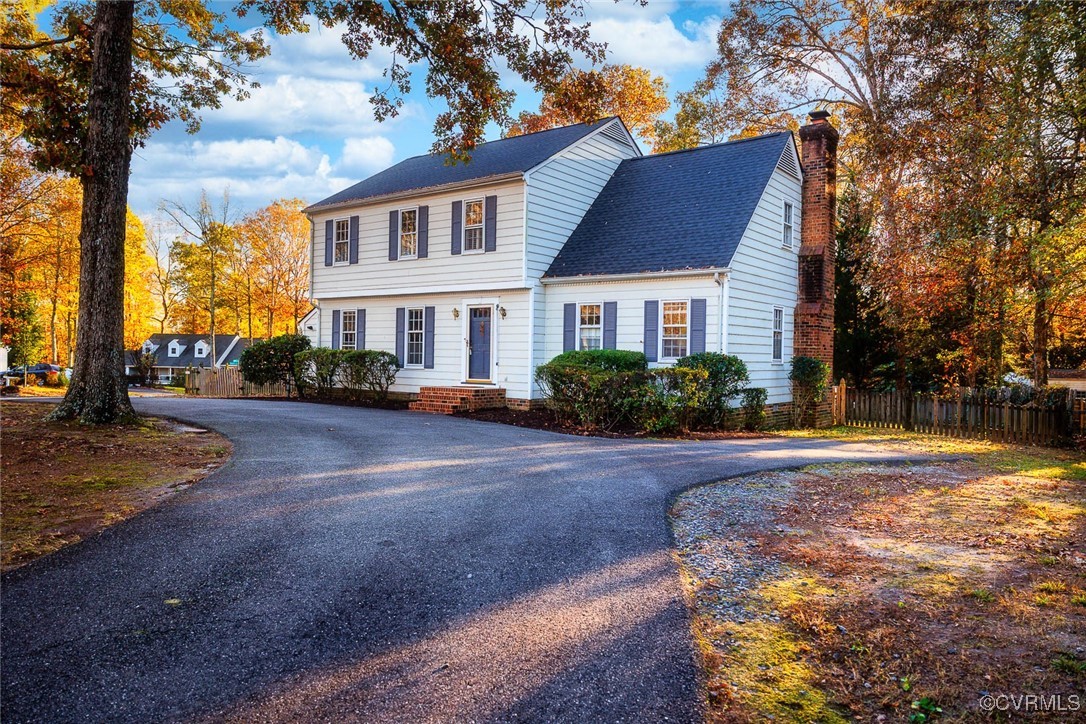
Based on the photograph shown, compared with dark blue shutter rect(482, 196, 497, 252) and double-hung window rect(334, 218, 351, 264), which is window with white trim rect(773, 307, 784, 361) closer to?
dark blue shutter rect(482, 196, 497, 252)

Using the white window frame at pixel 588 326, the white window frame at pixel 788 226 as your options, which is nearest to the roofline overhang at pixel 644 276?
the white window frame at pixel 588 326

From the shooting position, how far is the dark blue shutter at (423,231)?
19578 mm

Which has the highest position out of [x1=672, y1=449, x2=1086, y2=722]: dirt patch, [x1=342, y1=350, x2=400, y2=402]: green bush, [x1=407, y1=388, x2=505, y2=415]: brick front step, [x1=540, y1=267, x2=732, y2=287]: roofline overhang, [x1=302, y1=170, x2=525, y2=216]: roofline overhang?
[x1=302, y1=170, x2=525, y2=216]: roofline overhang

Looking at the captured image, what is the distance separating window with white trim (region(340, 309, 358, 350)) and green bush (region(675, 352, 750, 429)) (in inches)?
448

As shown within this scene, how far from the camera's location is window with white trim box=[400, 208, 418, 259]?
19.9 m

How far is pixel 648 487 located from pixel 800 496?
172 centimetres

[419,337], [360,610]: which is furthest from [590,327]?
[360,610]

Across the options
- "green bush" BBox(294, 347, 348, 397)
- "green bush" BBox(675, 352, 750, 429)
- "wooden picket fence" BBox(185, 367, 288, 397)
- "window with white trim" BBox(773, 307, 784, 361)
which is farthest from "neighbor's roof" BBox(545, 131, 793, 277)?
"wooden picket fence" BBox(185, 367, 288, 397)

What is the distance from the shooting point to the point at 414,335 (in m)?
20.1

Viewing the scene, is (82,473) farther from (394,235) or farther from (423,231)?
(394,235)

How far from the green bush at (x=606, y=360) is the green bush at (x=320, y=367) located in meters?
8.37

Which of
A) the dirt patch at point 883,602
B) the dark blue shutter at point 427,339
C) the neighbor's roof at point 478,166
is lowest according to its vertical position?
the dirt patch at point 883,602

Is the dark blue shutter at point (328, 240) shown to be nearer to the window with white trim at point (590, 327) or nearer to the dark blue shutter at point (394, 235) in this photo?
the dark blue shutter at point (394, 235)

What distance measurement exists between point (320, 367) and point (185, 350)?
4639 centimetres
